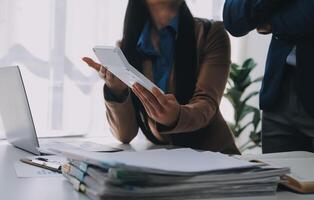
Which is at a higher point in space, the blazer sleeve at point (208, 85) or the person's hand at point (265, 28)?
the person's hand at point (265, 28)

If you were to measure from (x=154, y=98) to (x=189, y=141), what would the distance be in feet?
1.32

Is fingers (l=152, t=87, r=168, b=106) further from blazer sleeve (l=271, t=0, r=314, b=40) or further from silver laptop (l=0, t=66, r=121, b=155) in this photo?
blazer sleeve (l=271, t=0, r=314, b=40)

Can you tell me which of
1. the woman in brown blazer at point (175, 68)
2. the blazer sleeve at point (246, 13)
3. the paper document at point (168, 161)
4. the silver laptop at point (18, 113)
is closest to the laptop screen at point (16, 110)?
the silver laptop at point (18, 113)

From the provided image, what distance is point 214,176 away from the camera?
805 millimetres

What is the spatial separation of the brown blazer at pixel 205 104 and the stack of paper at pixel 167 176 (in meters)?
0.56

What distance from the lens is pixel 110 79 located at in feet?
4.67

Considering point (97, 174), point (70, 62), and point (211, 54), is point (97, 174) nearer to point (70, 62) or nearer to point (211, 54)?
point (211, 54)

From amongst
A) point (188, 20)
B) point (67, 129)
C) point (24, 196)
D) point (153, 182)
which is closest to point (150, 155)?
point (153, 182)

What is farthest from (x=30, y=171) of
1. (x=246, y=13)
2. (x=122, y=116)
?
(x=246, y=13)

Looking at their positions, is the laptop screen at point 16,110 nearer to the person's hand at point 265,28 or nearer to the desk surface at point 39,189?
the desk surface at point 39,189

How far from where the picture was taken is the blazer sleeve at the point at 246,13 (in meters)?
1.35

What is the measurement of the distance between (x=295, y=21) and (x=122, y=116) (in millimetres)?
647

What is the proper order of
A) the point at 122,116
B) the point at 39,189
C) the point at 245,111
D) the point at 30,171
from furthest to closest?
1. the point at 245,111
2. the point at 122,116
3. the point at 30,171
4. the point at 39,189

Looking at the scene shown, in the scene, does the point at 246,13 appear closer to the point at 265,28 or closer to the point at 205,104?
the point at 265,28
